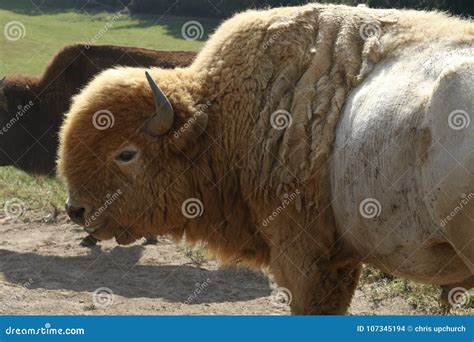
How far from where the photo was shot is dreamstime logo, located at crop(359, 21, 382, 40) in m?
5.14

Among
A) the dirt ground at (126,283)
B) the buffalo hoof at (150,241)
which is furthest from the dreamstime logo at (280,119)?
the buffalo hoof at (150,241)

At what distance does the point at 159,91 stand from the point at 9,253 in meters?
5.21

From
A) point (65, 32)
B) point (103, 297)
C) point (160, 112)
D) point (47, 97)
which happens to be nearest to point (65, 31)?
point (65, 32)

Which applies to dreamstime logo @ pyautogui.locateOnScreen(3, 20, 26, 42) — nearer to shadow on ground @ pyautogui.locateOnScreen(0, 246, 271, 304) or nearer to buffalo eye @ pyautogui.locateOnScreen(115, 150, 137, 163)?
shadow on ground @ pyautogui.locateOnScreen(0, 246, 271, 304)

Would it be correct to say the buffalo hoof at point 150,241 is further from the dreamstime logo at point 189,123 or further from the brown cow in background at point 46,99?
the dreamstime logo at point 189,123

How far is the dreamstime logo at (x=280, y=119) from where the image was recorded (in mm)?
5141

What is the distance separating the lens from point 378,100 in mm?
4742

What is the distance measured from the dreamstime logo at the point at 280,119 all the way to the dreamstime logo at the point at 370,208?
72 centimetres

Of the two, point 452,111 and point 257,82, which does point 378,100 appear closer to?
point 452,111

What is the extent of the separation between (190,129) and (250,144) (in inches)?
16.6

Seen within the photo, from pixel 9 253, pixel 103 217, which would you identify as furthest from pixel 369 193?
pixel 9 253

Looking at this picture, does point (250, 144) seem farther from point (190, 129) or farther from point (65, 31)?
point (65, 31)

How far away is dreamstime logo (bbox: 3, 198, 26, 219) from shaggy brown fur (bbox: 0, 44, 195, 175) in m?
0.59

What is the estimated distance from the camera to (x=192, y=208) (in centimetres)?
566
